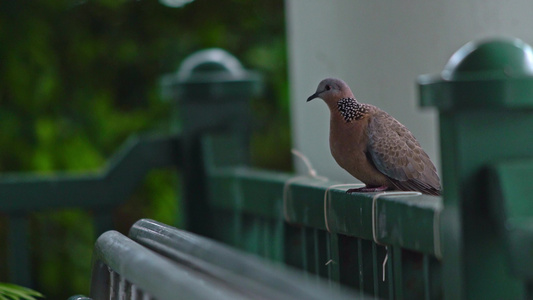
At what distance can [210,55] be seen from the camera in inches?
122

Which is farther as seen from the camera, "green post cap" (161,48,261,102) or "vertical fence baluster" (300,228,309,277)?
"green post cap" (161,48,261,102)

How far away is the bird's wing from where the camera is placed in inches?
58.5

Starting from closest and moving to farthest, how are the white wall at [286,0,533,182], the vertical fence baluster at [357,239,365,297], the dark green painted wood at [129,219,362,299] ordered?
the dark green painted wood at [129,219,362,299] → the vertical fence baluster at [357,239,365,297] → the white wall at [286,0,533,182]

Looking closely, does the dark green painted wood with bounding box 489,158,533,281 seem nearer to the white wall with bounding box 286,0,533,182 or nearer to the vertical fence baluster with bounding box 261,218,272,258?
the white wall with bounding box 286,0,533,182

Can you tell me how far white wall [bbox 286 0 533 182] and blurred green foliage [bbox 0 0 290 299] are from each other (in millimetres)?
2163

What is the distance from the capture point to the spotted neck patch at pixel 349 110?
4.83 feet

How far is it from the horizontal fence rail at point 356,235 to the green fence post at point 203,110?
0.64m

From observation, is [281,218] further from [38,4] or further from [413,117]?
[38,4]

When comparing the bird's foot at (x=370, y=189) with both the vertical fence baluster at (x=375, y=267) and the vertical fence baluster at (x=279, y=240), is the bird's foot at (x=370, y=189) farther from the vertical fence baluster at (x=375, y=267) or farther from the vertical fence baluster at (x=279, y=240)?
the vertical fence baluster at (x=279, y=240)

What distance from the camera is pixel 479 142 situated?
1110 mm

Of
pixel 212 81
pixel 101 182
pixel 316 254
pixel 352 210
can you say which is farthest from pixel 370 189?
pixel 101 182

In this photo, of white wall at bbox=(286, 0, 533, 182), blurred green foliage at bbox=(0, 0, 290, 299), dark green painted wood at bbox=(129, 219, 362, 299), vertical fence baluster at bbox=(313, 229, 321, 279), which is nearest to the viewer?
A: dark green painted wood at bbox=(129, 219, 362, 299)

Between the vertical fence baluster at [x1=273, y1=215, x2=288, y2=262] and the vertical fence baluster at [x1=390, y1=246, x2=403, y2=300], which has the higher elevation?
the vertical fence baluster at [x1=390, y1=246, x2=403, y2=300]

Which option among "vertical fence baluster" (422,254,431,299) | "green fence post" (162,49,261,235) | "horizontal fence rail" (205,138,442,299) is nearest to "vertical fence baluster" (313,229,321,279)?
"horizontal fence rail" (205,138,442,299)
